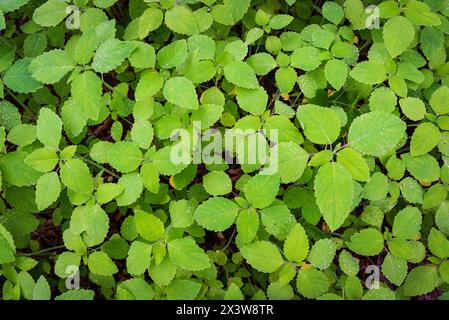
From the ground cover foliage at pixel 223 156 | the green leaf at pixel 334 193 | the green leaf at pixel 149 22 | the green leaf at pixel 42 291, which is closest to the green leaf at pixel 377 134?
the ground cover foliage at pixel 223 156

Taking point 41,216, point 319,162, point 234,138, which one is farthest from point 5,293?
point 319,162

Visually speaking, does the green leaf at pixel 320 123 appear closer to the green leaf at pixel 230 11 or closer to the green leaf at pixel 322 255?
the green leaf at pixel 322 255

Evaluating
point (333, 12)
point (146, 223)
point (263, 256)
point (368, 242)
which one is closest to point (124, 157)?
point (146, 223)

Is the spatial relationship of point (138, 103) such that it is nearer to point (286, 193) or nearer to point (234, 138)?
point (234, 138)

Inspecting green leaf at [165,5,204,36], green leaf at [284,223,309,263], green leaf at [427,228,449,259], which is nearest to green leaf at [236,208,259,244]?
green leaf at [284,223,309,263]

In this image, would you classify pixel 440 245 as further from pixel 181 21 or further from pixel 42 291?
pixel 42 291
